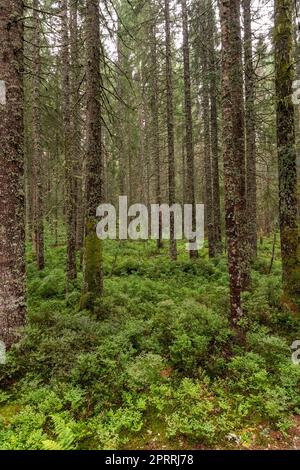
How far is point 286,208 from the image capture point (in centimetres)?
834

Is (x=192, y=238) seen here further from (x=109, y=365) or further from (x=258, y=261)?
(x=109, y=365)

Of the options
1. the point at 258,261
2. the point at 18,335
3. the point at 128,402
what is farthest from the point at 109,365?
the point at 258,261

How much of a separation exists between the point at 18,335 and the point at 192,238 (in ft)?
37.6

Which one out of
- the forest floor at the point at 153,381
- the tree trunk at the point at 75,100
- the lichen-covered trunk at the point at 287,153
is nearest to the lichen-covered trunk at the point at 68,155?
the tree trunk at the point at 75,100

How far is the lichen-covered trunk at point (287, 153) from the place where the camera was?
8172 millimetres

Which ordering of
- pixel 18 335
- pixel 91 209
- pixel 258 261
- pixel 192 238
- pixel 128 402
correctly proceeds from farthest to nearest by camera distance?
pixel 192 238 < pixel 258 261 < pixel 91 209 < pixel 18 335 < pixel 128 402

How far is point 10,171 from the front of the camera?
6.02 meters

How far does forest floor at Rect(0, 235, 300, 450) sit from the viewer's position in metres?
4.57

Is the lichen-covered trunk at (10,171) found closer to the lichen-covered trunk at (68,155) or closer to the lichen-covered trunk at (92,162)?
the lichen-covered trunk at (92,162)

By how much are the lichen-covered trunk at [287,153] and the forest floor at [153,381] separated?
814 millimetres

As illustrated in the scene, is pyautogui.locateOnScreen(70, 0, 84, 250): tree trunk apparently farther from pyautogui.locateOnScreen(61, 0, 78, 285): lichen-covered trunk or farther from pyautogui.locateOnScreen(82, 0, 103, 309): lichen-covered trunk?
pyautogui.locateOnScreen(82, 0, 103, 309): lichen-covered trunk

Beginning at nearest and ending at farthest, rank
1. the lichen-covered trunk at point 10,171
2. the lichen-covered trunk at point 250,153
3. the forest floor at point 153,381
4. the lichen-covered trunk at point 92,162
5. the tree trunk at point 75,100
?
the forest floor at point 153,381
the lichen-covered trunk at point 10,171
the lichen-covered trunk at point 92,162
the tree trunk at point 75,100
the lichen-covered trunk at point 250,153

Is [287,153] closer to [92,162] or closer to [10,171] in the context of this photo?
[92,162]

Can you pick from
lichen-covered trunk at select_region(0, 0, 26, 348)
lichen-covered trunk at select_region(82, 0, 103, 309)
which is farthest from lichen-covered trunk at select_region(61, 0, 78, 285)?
lichen-covered trunk at select_region(0, 0, 26, 348)
